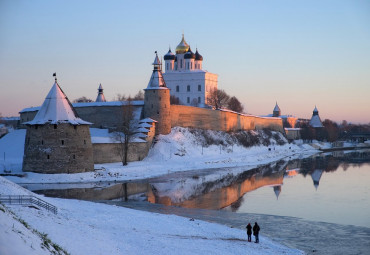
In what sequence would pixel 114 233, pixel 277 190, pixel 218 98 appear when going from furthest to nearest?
pixel 218 98 < pixel 277 190 < pixel 114 233

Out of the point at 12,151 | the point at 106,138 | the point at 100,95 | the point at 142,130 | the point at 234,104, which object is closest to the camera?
the point at 106,138

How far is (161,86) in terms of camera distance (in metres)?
45.4

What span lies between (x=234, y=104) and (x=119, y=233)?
6820 cm

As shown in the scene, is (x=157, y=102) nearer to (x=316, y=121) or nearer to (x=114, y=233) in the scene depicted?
(x=114, y=233)

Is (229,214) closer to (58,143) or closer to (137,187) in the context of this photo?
(137,187)

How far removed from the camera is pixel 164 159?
4050 centimetres

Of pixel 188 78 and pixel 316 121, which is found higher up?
pixel 188 78

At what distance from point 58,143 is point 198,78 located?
47.0m

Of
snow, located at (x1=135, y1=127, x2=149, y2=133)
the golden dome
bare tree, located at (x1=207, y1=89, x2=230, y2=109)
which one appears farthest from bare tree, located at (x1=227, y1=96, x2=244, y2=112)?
snow, located at (x1=135, y1=127, x2=149, y2=133)

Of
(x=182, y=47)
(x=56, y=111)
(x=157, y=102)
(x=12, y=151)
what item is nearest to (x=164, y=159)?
(x=157, y=102)

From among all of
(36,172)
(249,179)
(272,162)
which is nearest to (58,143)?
(36,172)

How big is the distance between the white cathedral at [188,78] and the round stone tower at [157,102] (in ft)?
95.0

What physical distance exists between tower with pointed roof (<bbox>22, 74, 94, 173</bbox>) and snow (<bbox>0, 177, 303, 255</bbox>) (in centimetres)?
1141

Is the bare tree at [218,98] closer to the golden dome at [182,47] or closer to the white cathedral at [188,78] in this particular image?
the white cathedral at [188,78]
